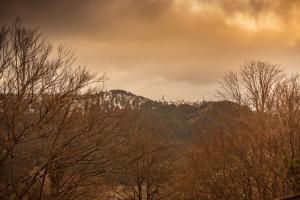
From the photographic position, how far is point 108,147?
17188 mm

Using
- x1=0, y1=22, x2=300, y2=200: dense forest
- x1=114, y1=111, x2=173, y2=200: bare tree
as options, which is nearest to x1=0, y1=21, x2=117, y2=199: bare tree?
x1=0, y1=22, x2=300, y2=200: dense forest

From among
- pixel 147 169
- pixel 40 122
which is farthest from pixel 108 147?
pixel 147 169

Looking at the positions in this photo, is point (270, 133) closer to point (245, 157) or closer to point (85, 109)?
point (245, 157)

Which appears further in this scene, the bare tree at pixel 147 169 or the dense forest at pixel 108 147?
the bare tree at pixel 147 169

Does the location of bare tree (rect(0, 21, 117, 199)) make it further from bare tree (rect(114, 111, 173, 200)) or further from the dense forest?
bare tree (rect(114, 111, 173, 200))

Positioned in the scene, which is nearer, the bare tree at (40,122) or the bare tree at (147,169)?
the bare tree at (40,122)

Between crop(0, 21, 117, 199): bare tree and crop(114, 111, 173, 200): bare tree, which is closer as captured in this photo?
crop(0, 21, 117, 199): bare tree

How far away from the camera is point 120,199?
32500 mm

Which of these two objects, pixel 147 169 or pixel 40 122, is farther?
pixel 147 169

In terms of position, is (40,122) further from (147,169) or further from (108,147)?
(147,169)

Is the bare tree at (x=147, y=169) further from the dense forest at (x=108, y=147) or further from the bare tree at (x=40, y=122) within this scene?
the bare tree at (x=40, y=122)

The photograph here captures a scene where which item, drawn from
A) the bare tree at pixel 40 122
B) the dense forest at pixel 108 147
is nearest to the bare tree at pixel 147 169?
the dense forest at pixel 108 147

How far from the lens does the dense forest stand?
14547 mm

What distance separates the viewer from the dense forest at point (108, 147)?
47.7 feet
